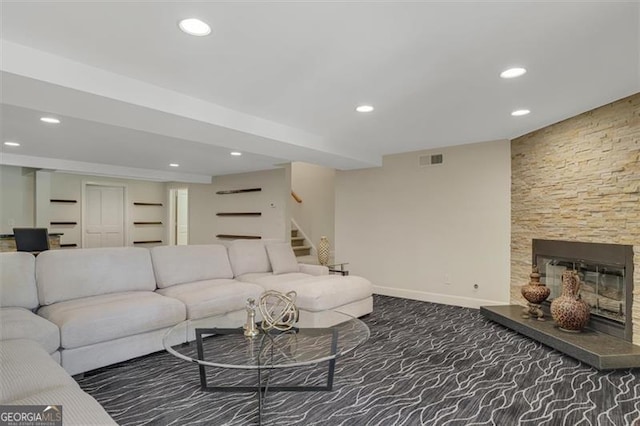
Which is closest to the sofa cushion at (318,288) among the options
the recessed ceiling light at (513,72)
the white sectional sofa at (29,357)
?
the white sectional sofa at (29,357)

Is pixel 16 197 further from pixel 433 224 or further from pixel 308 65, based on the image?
pixel 433 224

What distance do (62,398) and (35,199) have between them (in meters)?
7.04

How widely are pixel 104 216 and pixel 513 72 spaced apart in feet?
29.4

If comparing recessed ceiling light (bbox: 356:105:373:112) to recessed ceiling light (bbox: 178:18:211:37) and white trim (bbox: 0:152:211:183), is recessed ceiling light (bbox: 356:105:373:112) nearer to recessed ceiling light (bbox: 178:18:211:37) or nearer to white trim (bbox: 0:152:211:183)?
recessed ceiling light (bbox: 178:18:211:37)

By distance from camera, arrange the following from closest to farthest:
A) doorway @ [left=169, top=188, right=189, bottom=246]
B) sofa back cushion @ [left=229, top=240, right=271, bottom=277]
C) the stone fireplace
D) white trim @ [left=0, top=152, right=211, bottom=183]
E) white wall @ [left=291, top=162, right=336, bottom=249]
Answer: the stone fireplace
sofa back cushion @ [left=229, top=240, right=271, bottom=277]
white trim @ [left=0, top=152, right=211, bottom=183]
white wall @ [left=291, top=162, right=336, bottom=249]
doorway @ [left=169, top=188, right=189, bottom=246]

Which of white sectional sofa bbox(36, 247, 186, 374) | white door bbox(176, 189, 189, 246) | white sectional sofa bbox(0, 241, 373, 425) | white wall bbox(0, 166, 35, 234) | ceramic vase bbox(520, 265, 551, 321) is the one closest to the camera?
white sectional sofa bbox(0, 241, 373, 425)

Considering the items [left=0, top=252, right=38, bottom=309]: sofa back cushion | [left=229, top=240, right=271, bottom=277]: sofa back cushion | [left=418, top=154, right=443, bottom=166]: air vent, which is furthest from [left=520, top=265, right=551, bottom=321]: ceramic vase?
[left=0, top=252, right=38, bottom=309]: sofa back cushion

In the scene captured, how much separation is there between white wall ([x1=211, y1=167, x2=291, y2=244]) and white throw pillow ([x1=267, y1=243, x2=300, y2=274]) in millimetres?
1866

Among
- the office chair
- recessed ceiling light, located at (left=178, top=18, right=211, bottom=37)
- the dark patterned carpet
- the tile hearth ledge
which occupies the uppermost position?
recessed ceiling light, located at (left=178, top=18, right=211, bottom=37)

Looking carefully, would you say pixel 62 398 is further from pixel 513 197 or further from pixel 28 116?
pixel 513 197

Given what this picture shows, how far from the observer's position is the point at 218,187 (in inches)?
327

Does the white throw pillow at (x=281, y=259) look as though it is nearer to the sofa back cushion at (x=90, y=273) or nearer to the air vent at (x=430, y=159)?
the sofa back cushion at (x=90, y=273)

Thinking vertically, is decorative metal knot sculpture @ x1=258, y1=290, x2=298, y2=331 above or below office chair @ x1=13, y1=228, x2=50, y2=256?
below

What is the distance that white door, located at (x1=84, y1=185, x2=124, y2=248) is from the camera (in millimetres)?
8302
